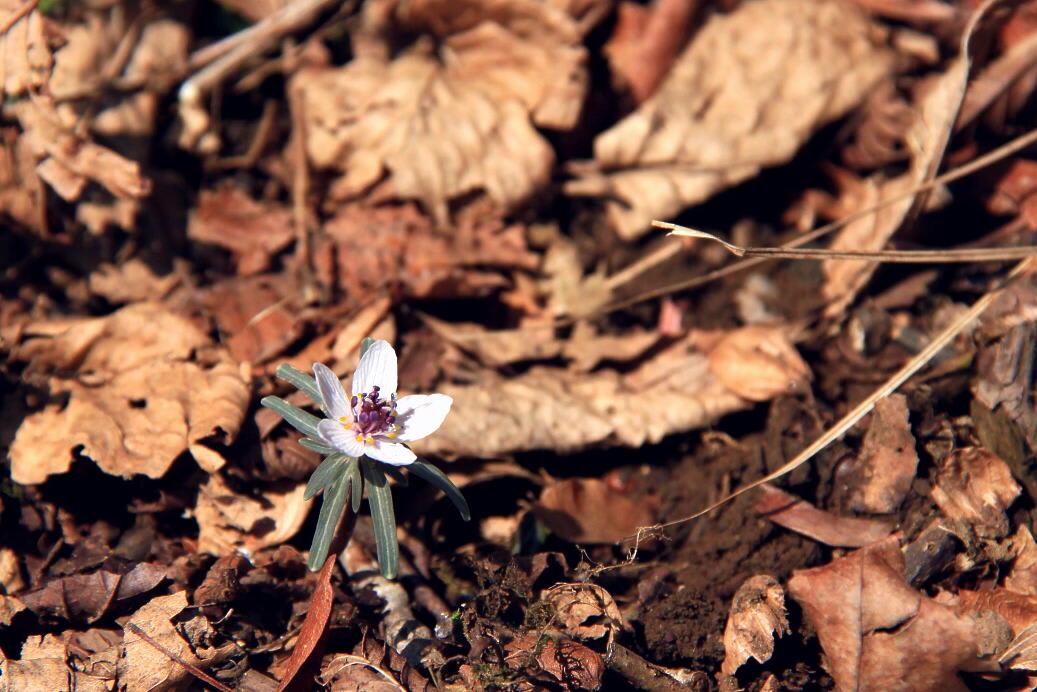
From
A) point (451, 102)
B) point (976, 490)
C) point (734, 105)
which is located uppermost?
point (451, 102)

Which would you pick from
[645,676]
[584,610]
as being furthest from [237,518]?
[645,676]

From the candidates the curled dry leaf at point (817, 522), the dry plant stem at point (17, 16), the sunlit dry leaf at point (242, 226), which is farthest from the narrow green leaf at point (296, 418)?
the dry plant stem at point (17, 16)

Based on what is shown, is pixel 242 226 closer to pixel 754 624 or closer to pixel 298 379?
pixel 298 379

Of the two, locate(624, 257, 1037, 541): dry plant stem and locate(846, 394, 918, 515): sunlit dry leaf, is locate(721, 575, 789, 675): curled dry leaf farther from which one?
locate(846, 394, 918, 515): sunlit dry leaf

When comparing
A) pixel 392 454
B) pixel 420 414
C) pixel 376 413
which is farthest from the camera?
pixel 420 414

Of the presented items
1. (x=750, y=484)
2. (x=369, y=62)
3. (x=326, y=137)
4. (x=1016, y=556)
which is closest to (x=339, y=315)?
(x=326, y=137)

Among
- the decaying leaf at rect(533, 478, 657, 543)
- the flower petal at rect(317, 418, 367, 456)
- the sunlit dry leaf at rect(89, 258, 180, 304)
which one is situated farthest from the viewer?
the sunlit dry leaf at rect(89, 258, 180, 304)

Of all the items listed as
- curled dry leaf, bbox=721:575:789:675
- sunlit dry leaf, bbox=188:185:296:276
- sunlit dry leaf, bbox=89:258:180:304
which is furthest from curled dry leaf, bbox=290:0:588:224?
curled dry leaf, bbox=721:575:789:675
